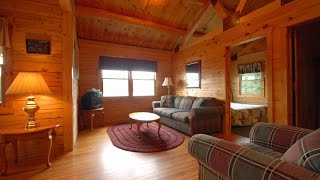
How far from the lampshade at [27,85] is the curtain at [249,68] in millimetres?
6135

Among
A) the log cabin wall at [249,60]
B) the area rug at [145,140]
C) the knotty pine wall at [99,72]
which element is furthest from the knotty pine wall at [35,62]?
the log cabin wall at [249,60]

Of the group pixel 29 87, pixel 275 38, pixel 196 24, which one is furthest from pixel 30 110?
pixel 196 24

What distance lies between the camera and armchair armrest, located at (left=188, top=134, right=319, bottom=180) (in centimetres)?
86

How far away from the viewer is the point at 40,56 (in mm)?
2785

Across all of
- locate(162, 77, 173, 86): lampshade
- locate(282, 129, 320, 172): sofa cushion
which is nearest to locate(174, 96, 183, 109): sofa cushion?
locate(162, 77, 173, 86): lampshade

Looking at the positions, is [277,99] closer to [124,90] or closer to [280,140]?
[280,140]

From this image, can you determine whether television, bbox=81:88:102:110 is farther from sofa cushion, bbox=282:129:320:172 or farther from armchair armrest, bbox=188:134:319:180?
sofa cushion, bbox=282:129:320:172

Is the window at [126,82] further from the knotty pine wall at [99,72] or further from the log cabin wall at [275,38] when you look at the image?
the log cabin wall at [275,38]

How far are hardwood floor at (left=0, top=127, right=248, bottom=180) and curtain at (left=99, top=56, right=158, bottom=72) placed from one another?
2935mm

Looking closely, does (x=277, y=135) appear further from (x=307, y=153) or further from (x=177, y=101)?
(x=177, y=101)

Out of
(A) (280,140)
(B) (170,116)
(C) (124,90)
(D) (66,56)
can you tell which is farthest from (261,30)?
(C) (124,90)

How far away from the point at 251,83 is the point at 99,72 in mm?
5266

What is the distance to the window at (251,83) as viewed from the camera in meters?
6.04

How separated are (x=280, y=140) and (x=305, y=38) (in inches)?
87.7
